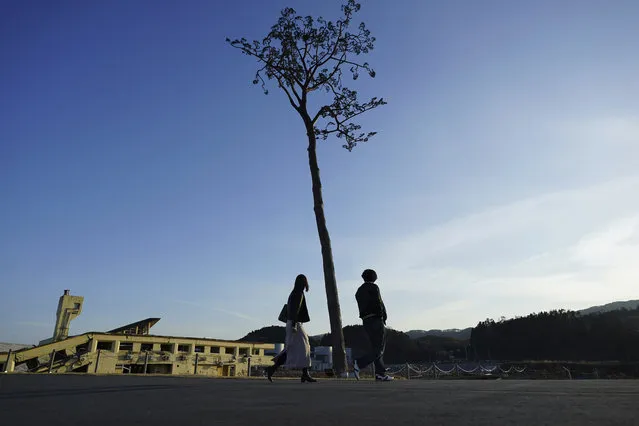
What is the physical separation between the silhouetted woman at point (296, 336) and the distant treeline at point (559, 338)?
242 ft

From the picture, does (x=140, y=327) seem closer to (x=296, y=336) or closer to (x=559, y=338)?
(x=296, y=336)

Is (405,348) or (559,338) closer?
(559,338)

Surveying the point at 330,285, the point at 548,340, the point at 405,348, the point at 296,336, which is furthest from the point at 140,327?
the point at 405,348

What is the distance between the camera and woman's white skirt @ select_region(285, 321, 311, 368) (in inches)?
307

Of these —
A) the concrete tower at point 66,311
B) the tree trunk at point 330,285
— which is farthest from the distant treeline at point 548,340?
the tree trunk at point 330,285

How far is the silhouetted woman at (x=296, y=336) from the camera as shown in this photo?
782 cm

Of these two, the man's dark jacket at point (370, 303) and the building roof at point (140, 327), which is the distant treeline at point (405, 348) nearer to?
the building roof at point (140, 327)

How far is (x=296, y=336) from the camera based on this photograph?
797 centimetres

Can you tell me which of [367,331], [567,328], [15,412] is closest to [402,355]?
[567,328]

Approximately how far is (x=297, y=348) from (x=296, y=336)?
223mm

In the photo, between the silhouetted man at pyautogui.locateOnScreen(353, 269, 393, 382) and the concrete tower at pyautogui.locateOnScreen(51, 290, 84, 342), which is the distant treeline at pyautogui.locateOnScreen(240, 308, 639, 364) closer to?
the concrete tower at pyautogui.locateOnScreen(51, 290, 84, 342)

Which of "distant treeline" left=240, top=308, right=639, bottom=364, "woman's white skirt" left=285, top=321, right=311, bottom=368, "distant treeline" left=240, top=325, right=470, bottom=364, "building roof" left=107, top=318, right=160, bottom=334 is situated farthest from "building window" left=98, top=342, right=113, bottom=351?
"distant treeline" left=240, top=325, right=470, bottom=364

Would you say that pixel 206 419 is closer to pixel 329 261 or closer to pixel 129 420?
pixel 129 420

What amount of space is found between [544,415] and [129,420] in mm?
2470
